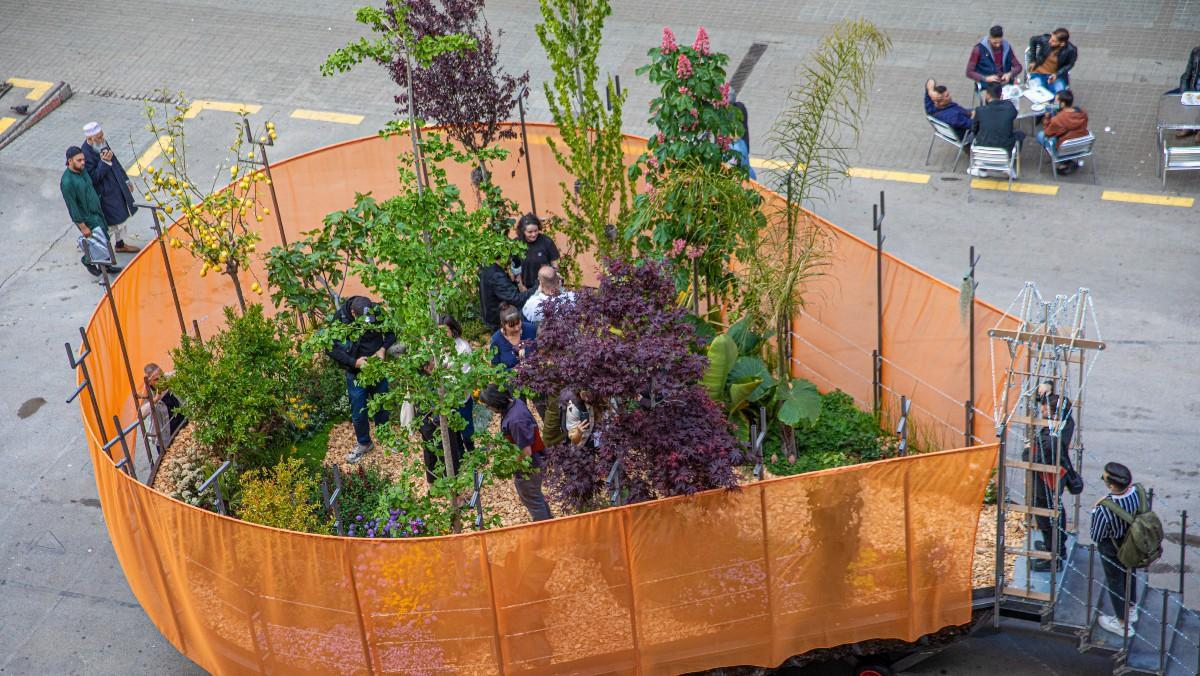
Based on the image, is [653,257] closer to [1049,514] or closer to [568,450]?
[568,450]

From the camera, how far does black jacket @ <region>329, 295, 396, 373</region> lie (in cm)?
1150

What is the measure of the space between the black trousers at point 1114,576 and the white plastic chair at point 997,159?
651cm

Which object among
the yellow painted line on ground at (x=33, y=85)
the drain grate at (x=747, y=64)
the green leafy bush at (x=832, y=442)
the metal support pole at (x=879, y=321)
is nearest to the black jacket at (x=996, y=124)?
the drain grate at (x=747, y=64)

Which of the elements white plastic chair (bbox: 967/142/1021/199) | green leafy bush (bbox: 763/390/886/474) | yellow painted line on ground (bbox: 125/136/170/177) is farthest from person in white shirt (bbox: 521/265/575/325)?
yellow painted line on ground (bbox: 125/136/170/177)

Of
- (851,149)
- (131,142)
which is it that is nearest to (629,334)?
(851,149)

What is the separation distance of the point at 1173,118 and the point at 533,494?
8.91 metres

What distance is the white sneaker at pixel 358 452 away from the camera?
12.0 meters

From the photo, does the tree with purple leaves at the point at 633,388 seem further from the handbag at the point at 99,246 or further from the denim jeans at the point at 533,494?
the handbag at the point at 99,246

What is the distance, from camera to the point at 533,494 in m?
10.7

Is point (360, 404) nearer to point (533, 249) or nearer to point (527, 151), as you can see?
point (533, 249)

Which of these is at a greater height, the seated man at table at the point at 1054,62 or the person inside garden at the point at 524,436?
the seated man at table at the point at 1054,62

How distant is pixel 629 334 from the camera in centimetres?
943

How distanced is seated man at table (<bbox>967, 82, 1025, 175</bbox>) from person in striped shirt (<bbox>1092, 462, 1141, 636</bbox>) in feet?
20.9

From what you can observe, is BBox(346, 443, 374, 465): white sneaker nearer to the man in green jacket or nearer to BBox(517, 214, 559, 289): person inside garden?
BBox(517, 214, 559, 289): person inside garden
